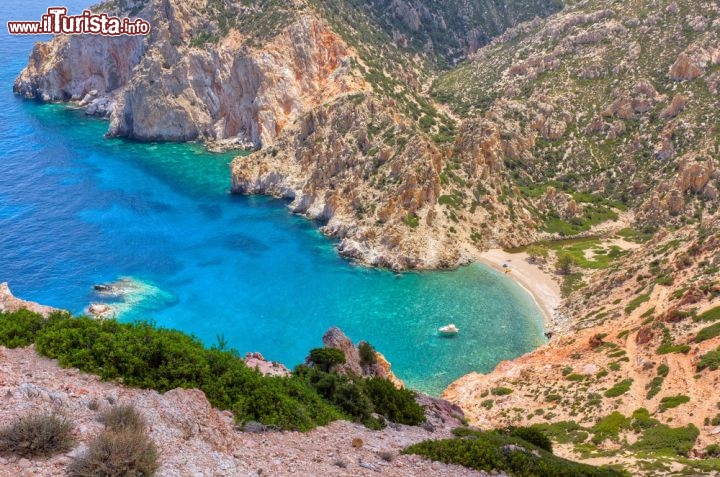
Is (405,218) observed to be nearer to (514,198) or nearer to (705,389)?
(514,198)

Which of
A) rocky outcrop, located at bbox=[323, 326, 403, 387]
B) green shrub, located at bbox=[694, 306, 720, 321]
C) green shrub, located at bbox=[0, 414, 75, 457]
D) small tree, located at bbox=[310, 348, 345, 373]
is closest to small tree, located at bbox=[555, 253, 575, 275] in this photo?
green shrub, located at bbox=[694, 306, 720, 321]

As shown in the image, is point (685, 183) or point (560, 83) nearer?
point (685, 183)

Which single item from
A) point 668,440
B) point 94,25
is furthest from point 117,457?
point 94,25

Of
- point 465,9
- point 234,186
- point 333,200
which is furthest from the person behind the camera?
point 465,9

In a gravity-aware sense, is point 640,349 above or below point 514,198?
below

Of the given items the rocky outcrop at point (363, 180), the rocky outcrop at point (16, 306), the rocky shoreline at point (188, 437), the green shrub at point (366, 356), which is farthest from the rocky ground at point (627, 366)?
the rocky outcrop at point (16, 306)

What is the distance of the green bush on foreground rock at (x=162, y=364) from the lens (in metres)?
21.6

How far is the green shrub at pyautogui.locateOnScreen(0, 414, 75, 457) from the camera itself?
1494 centimetres

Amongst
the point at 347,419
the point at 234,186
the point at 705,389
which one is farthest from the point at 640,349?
the point at 234,186

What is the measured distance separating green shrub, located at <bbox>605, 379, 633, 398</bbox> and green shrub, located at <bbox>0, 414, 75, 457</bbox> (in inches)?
1411

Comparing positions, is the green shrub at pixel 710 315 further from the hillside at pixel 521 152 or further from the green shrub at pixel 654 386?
the green shrub at pixel 654 386

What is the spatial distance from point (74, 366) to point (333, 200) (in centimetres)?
6387

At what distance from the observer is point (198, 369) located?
75.5ft

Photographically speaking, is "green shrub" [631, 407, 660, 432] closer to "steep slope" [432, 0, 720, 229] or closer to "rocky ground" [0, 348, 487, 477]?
"rocky ground" [0, 348, 487, 477]
